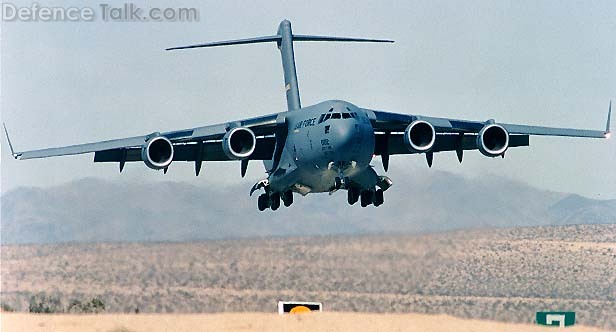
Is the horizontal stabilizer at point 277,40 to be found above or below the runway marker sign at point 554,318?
above

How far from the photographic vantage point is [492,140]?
3641cm

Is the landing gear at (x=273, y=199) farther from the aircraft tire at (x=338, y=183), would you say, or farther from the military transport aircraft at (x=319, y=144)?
the aircraft tire at (x=338, y=183)

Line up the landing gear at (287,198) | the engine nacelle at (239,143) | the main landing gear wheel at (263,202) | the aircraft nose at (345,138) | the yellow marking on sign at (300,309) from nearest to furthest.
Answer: the yellow marking on sign at (300,309) < the aircraft nose at (345,138) < the engine nacelle at (239,143) < the landing gear at (287,198) < the main landing gear wheel at (263,202)

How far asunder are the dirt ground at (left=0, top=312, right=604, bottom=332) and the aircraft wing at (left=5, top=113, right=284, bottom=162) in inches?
251

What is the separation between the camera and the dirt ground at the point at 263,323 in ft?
97.1

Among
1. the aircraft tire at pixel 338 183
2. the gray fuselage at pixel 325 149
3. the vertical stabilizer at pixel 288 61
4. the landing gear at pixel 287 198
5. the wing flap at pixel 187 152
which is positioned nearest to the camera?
the gray fuselage at pixel 325 149

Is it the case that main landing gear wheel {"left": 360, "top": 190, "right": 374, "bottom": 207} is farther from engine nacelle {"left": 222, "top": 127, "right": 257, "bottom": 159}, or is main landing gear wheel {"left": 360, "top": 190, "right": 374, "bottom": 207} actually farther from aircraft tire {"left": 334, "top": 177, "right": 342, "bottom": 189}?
engine nacelle {"left": 222, "top": 127, "right": 257, "bottom": 159}

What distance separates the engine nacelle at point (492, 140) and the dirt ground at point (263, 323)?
687cm

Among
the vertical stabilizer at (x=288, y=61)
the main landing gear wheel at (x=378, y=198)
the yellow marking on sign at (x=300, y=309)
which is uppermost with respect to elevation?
the vertical stabilizer at (x=288, y=61)

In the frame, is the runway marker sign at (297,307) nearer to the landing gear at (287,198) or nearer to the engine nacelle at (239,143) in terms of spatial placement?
the engine nacelle at (239,143)

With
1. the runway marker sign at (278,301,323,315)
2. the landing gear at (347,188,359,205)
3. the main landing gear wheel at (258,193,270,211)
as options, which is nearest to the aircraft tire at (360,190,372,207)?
the landing gear at (347,188,359,205)

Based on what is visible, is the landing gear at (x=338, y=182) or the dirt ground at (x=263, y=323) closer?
the dirt ground at (x=263, y=323)

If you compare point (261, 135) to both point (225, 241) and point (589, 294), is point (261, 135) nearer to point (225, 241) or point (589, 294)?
point (225, 241)

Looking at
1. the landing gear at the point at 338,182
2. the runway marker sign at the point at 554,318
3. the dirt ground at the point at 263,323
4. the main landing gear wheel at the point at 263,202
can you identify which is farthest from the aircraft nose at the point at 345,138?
the runway marker sign at the point at 554,318
